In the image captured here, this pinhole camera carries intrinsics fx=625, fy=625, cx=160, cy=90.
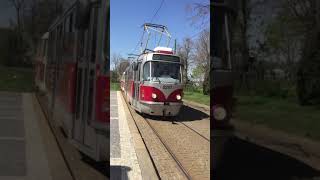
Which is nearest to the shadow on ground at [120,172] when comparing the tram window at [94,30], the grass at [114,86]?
the grass at [114,86]

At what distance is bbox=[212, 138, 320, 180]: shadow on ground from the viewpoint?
3.14m

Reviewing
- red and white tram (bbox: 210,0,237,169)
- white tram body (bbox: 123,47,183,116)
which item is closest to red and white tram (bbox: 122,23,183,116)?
white tram body (bbox: 123,47,183,116)

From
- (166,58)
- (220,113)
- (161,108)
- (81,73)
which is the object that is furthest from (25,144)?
(220,113)

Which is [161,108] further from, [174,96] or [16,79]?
[16,79]

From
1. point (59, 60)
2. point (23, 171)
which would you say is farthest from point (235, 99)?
point (23, 171)

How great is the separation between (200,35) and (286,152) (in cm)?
73

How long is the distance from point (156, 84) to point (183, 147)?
35 cm

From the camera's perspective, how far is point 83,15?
2812 millimetres

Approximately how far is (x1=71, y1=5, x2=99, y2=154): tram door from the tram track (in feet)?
1.24

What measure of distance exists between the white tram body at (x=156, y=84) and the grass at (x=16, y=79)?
488 mm

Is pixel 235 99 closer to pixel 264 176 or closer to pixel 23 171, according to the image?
pixel 264 176

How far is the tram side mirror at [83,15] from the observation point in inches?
110

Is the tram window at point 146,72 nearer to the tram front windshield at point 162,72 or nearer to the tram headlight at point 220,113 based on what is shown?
the tram front windshield at point 162,72

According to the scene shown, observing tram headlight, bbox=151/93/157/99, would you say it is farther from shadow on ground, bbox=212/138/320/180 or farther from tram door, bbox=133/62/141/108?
shadow on ground, bbox=212/138/320/180
